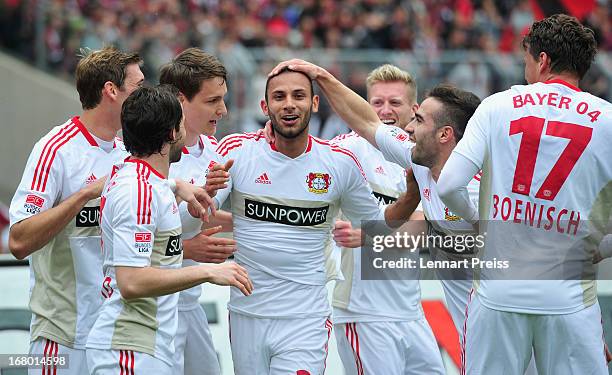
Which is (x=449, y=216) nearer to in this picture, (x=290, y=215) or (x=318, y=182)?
(x=318, y=182)

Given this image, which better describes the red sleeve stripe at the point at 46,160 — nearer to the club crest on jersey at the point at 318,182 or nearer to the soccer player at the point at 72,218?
the soccer player at the point at 72,218

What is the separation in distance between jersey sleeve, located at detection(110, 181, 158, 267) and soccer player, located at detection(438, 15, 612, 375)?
161cm

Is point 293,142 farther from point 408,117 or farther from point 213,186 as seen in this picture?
point 408,117

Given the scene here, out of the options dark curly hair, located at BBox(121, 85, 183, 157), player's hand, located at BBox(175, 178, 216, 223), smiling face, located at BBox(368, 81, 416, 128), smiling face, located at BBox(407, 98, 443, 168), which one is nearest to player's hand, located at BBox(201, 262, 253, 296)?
player's hand, located at BBox(175, 178, 216, 223)

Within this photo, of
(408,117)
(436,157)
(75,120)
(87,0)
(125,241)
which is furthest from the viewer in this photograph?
(87,0)

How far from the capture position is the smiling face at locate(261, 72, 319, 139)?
6.18 m

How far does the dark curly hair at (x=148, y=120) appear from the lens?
16.8 feet

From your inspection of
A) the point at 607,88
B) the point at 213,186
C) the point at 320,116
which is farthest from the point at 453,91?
the point at 607,88

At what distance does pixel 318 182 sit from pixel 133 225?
1.65 meters

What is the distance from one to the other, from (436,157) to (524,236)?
1.08 meters

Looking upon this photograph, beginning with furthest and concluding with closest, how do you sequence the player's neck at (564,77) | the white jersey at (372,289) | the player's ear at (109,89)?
1. the white jersey at (372,289)
2. the player's ear at (109,89)
3. the player's neck at (564,77)

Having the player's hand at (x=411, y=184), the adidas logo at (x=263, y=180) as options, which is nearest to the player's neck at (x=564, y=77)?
the player's hand at (x=411, y=184)

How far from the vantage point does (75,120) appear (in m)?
6.01

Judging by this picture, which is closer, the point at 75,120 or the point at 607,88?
the point at 75,120
